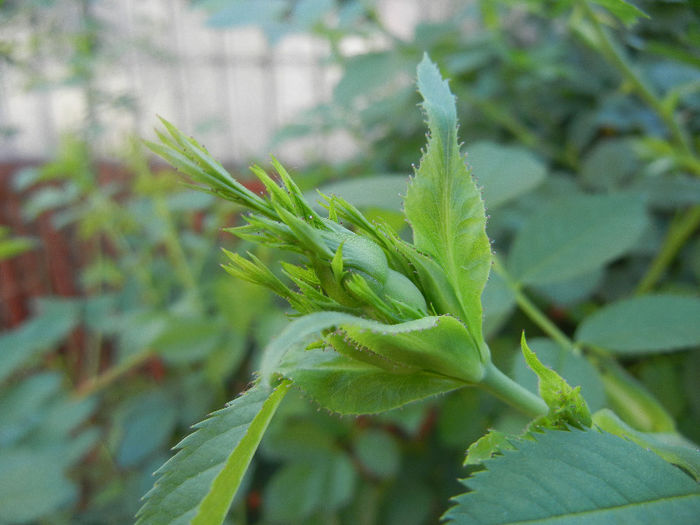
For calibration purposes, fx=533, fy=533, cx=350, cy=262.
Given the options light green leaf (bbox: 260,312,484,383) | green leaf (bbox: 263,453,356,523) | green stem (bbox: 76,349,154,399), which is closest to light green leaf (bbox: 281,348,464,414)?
light green leaf (bbox: 260,312,484,383)

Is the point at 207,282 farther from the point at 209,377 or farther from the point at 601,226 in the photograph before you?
the point at 601,226

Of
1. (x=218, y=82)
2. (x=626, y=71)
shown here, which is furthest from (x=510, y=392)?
(x=218, y=82)

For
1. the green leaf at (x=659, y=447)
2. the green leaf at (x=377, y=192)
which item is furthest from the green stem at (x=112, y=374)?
Result: the green leaf at (x=659, y=447)

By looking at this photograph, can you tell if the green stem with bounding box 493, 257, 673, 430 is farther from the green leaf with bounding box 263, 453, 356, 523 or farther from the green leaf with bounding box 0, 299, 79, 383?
the green leaf with bounding box 0, 299, 79, 383

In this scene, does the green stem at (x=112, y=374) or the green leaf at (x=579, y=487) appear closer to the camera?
the green leaf at (x=579, y=487)

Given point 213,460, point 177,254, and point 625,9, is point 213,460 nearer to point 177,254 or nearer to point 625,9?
point 625,9

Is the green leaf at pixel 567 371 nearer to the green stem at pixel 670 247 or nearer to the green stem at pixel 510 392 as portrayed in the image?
the green stem at pixel 510 392

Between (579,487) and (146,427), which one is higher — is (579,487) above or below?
above

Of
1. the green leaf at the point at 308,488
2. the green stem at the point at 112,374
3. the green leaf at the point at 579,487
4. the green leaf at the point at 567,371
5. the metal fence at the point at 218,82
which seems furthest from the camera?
the metal fence at the point at 218,82
